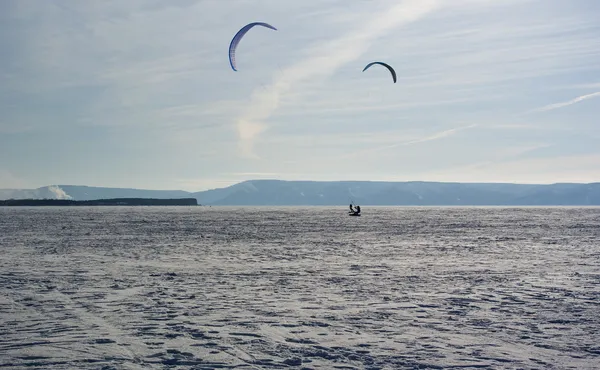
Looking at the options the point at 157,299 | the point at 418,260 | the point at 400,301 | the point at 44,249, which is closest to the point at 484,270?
the point at 418,260

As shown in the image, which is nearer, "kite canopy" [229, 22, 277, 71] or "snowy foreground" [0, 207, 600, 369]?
"snowy foreground" [0, 207, 600, 369]

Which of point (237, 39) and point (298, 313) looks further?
point (237, 39)

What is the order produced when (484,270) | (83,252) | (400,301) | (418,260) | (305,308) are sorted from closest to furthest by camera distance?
(305,308)
(400,301)
(484,270)
(418,260)
(83,252)

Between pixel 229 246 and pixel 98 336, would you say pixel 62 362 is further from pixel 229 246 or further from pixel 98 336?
pixel 229 246

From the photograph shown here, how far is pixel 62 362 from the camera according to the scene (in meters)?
9.11

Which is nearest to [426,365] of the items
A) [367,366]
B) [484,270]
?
[367,366]

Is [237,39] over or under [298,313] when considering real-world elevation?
over

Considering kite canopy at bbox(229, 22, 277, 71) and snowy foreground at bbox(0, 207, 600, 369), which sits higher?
kite canopy at bbox(229, 22, 277, 71)

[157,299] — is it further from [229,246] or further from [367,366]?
[229,246]

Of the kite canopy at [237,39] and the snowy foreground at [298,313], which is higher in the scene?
the kite canopy at [237,39]

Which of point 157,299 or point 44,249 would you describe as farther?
point 44,249

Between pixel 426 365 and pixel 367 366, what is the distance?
992 millimetres

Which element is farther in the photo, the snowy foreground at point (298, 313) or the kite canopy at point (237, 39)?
the kite canopy at point (237, 39)

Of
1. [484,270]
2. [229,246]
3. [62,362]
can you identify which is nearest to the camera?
[62,362]
